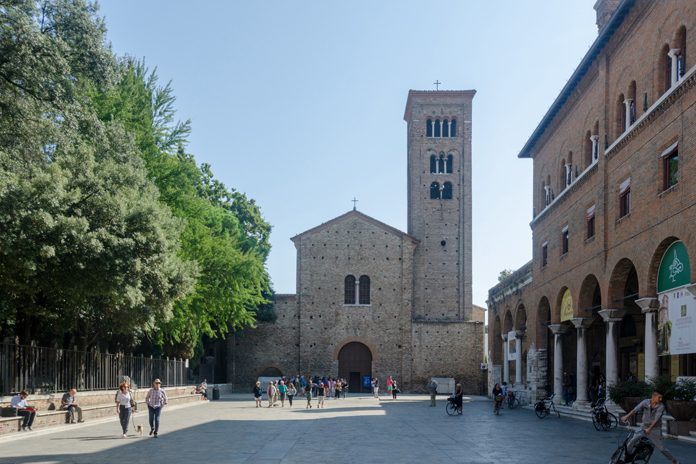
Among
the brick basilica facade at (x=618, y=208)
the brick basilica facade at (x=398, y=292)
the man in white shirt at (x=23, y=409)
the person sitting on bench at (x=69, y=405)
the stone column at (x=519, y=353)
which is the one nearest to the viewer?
the man in white shirt at (x=23, y=409)

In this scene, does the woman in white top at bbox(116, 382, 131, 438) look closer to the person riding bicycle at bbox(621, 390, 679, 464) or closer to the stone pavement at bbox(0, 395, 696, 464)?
the stone pavement at bbox(0, 395, 696, 464)

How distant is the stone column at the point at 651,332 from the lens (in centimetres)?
2042

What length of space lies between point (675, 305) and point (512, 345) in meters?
19.9

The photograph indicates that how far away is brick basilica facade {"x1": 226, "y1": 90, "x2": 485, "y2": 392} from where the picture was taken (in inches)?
2116

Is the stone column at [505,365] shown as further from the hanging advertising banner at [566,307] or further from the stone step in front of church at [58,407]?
the stone step in front of church at [58,407]

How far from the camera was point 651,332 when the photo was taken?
20688 millimetres

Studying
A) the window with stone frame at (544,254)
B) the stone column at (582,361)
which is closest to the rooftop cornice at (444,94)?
the window with stone frame at (544,254)

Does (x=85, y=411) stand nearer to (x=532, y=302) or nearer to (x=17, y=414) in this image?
(x=17, y=414)

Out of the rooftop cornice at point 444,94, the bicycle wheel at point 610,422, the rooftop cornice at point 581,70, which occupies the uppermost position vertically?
the rooftop cornice at point 444,94

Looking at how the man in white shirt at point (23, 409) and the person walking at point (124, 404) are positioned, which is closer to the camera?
the person walking at point (124, 404)

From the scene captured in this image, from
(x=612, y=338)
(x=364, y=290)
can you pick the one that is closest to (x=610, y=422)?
(x=612, y=338)

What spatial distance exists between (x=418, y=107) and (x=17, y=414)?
4243cm

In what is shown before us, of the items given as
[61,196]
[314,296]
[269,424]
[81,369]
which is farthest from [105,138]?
[314,296]

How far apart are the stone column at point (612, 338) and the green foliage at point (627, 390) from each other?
2.60 meters
